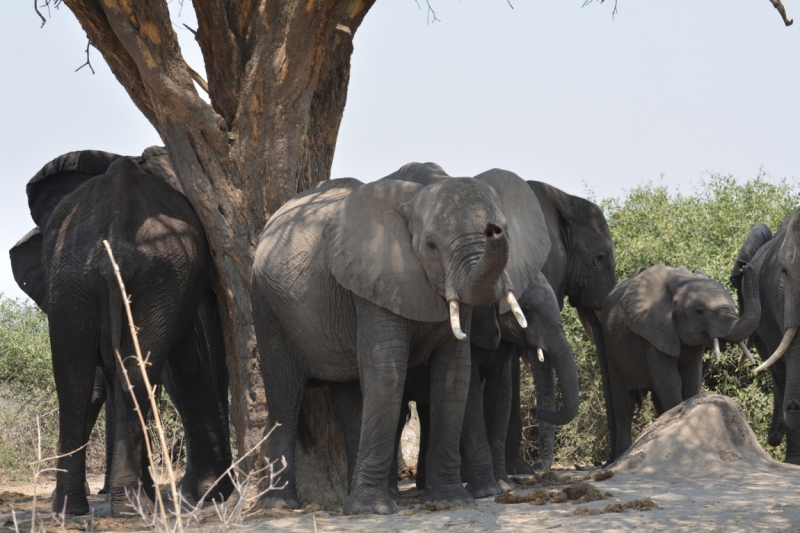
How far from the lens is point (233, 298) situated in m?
7.45

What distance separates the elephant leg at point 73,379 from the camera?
6.80m

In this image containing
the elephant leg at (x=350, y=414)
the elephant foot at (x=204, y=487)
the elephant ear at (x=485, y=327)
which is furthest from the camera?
the elephant foot at (x=204, y=487)

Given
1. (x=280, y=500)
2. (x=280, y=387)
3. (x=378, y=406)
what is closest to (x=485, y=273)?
(x=378, y=406)

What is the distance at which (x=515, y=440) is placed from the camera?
343 inches

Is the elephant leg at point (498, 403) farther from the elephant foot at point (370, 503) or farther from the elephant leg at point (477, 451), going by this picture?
the elephant foot at point (370, 503)

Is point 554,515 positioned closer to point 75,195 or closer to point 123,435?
point 123,435

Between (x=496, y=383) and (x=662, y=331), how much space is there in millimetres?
2126

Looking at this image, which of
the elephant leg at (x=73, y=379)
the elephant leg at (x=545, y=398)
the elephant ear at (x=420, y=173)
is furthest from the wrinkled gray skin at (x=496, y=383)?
the elephant leg at (x=73, y=379)

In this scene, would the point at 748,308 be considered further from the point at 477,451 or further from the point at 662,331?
the point at 477,451

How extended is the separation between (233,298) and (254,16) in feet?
6.66

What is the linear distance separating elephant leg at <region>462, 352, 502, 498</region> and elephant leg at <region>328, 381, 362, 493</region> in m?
0.68

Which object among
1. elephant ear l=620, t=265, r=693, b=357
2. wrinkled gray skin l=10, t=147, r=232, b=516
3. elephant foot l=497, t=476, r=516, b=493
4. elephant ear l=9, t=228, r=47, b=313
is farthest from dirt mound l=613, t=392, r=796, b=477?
elephant ear l=9, t=228, r=47, b=313

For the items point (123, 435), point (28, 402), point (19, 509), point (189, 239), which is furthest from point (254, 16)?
point (28, 402)

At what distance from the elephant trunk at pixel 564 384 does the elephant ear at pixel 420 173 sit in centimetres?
158
